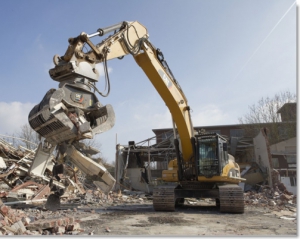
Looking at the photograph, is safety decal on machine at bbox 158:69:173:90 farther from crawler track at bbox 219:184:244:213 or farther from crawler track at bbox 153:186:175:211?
crawler track at bbox 219:184:244:213

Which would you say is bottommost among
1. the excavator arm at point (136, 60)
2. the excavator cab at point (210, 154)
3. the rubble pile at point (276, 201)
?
the rubble pile at point (276, 201)

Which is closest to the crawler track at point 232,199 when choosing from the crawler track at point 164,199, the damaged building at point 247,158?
the crawler track at point 164,199

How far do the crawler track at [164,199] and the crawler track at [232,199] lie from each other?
1.44 m

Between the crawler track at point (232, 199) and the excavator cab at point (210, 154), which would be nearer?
the crawler track at point (232, 199)

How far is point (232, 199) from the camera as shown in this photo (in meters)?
8.38

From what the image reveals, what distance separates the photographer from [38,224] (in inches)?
202

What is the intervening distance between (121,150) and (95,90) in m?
16.6

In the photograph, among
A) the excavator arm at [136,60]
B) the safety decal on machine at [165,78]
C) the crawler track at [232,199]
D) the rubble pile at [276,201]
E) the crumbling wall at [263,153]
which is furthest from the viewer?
the crumbling wall at [263,153]

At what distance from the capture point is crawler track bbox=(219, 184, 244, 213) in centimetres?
833

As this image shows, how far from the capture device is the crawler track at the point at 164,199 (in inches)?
345

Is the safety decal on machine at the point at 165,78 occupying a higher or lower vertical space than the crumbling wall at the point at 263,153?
higher

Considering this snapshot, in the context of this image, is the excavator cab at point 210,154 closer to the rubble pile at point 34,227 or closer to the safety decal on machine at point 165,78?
the safety decal on machine at point 165,78

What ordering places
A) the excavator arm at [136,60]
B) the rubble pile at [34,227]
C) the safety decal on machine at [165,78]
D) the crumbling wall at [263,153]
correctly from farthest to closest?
the crumbling wall at [263,153], the safety decal on machine at [165,78], the excavator arm at [136,60], the rubble pile at [34,227]

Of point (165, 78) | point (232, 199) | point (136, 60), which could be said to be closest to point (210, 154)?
point (232, 199)
